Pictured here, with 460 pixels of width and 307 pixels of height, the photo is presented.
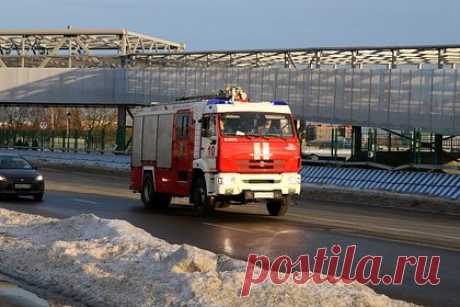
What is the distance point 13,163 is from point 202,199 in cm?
936

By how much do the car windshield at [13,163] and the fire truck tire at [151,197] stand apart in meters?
5.22

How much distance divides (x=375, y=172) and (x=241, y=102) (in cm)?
1311

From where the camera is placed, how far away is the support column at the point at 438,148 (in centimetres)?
3500

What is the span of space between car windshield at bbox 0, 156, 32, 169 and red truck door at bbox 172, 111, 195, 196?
24.0 feet

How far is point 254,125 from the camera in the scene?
1781cm

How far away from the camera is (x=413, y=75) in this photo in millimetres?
38719

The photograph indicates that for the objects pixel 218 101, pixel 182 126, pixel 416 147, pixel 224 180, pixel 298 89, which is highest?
pixel 298 89

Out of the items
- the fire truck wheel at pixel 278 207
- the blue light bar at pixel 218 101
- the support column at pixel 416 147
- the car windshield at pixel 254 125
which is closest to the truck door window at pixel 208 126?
the car windshield at pixel 254 125

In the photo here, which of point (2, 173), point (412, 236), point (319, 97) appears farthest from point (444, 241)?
point (319, 97)

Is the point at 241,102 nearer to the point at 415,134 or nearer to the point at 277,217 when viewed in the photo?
the point at 277,217

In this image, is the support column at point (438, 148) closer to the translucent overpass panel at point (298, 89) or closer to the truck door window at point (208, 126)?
the translucent overpass panel at point (298, 89)

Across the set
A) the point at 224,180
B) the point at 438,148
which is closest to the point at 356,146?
the point at 438,148

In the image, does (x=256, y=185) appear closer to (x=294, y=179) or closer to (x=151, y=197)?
(x=294, y=179)

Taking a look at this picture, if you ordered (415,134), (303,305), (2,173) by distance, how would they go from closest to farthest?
(303,305), (2,173), (415,134)
